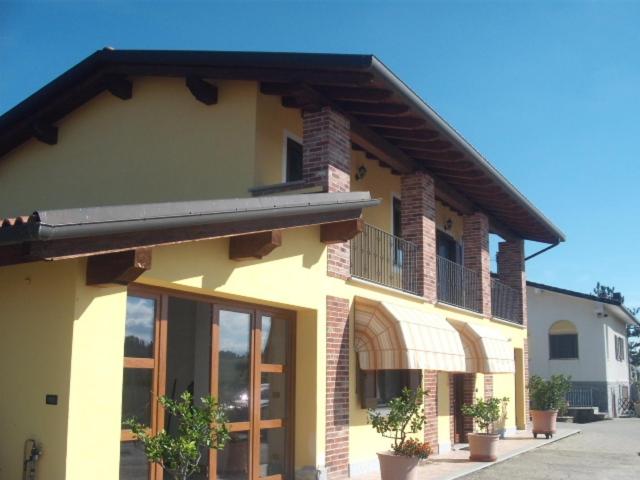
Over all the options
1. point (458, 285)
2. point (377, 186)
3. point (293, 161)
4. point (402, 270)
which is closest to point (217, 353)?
point (293, 161)

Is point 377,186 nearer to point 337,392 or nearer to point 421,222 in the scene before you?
point 421,222

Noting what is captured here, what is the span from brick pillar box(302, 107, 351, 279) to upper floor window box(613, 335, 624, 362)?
29.6m

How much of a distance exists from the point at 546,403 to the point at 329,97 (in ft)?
41.8

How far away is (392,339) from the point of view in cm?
1206

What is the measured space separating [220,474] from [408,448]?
279cm

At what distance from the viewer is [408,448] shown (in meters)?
10.9

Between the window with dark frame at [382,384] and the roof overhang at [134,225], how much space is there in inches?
166

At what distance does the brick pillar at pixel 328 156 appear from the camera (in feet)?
38.2

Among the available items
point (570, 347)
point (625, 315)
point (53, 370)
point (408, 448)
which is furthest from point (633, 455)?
point (625, 315)

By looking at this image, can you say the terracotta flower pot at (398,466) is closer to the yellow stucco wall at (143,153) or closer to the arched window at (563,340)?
the yellow stucco wall at (143,153)

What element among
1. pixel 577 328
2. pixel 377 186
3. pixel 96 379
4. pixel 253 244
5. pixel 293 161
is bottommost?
pixel 96 379

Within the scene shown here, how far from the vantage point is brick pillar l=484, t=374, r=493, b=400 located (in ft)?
62.5

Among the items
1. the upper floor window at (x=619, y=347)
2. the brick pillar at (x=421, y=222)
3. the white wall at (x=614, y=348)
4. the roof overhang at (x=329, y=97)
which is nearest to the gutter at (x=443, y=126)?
the roof overhang at (x=329, y=97)

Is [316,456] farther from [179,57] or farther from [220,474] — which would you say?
[179,57]
